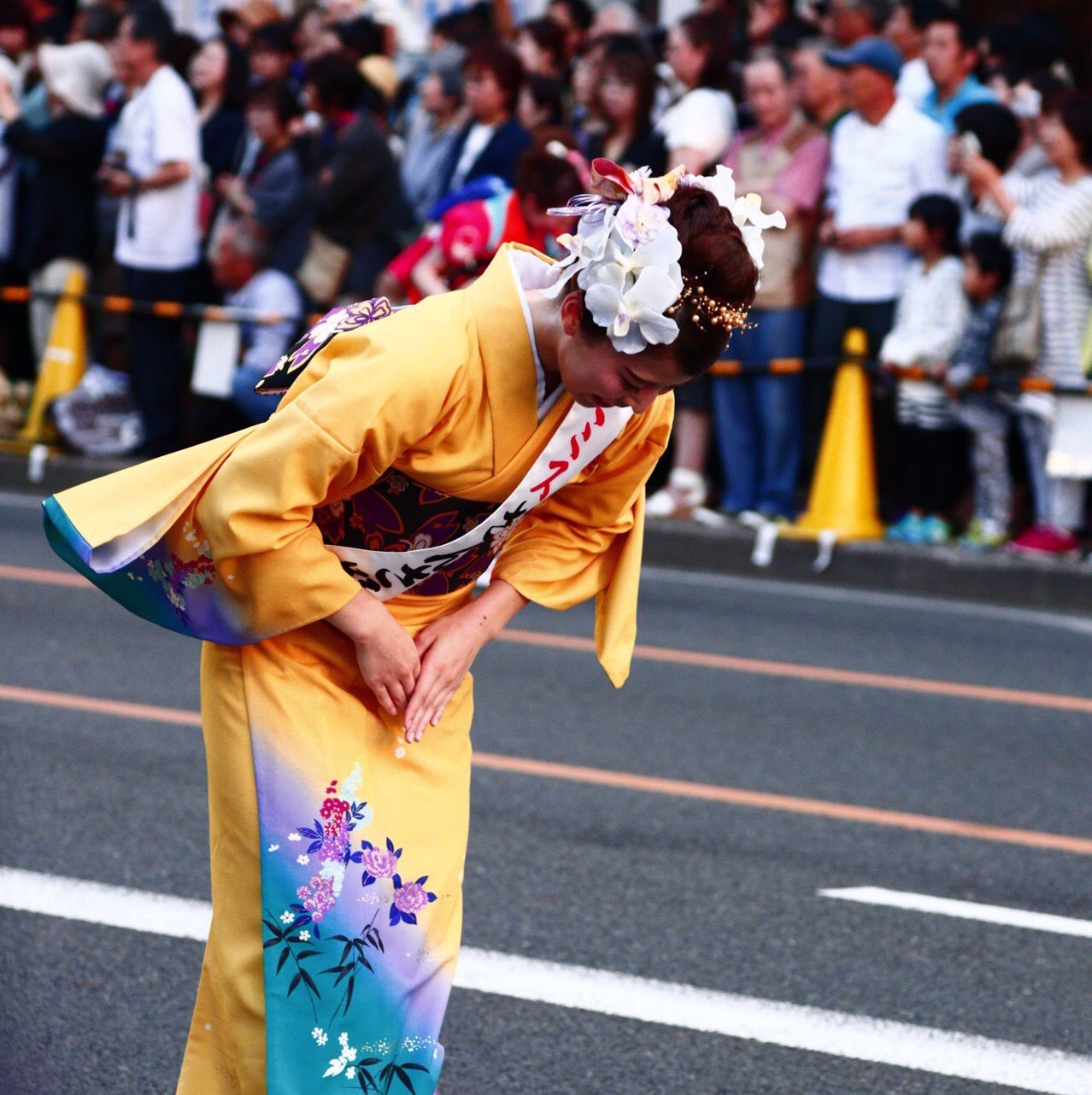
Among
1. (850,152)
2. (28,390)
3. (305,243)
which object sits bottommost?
(28,390)

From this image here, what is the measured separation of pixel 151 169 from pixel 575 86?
2.40 meters

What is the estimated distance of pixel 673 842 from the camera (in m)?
5.04

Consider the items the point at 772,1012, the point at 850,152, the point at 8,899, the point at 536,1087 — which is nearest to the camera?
the point at 536,1087

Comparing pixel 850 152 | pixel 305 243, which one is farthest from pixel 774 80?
pixel 305 243

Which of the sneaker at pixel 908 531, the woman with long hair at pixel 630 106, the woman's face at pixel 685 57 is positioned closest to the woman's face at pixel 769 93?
the woman's face at pixel 685 57

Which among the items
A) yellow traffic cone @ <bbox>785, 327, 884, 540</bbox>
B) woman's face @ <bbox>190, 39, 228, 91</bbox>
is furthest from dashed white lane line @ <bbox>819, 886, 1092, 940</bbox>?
woman's face @ <bbox>190, 39, 228, 91</bbox>

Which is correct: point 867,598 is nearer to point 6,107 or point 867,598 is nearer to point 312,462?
point 6,107

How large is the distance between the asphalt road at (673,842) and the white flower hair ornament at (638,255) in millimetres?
1242

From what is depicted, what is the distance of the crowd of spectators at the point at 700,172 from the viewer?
28.0 feet

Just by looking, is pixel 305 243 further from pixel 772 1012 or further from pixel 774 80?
pixel 772 1012

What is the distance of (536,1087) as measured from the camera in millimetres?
3592

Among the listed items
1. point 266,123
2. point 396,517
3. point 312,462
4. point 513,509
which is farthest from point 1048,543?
point 312,462

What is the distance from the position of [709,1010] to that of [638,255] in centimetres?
203

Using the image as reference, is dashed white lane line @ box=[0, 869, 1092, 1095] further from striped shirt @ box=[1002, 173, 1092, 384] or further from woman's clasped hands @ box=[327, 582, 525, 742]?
striped shirt @ box=[1002, 173, 1092, 384]
